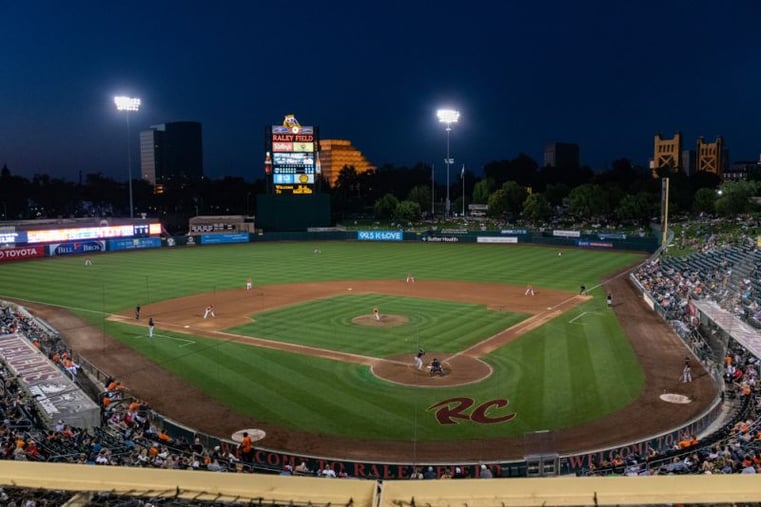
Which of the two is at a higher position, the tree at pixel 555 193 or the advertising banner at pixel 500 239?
the tree at pixel 555 193

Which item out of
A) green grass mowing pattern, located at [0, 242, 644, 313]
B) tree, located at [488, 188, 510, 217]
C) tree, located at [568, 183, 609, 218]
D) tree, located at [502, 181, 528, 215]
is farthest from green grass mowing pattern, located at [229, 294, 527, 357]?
tree, located at [502, 181, 528, 215]

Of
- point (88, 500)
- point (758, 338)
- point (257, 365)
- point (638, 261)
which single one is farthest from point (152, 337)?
point (638, 261)

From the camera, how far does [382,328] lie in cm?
3397

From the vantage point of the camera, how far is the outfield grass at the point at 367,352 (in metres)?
21.7

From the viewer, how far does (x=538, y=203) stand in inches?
4373

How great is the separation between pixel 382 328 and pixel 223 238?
64.1 metres

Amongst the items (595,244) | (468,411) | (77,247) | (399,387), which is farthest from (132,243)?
(468,411)

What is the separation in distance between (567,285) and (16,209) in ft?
400

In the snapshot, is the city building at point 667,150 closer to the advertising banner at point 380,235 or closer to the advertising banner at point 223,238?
the advertising banner at point 380,235

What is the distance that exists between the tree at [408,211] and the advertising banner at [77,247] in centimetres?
5585

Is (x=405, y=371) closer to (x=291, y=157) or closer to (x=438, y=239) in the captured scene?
(x=438, y=239)

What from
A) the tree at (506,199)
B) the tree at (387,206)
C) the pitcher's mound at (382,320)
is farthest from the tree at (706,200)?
the pitcher's mound at (382,320)

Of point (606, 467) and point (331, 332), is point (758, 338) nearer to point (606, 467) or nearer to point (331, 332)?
point (606, 467)

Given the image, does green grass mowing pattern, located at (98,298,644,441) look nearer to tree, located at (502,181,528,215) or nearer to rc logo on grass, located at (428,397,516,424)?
rc logo on grass, located at (428,397,516,424)
